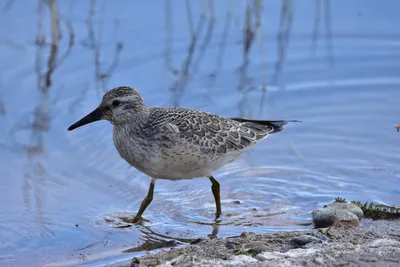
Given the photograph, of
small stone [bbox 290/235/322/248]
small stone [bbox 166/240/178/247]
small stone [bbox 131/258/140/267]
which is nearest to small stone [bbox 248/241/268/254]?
small stone [bbox 290/235/322/248]

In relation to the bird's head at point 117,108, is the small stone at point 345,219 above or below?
below

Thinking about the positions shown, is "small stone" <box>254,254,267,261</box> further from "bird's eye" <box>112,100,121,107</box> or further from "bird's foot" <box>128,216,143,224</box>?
"bird's eye" <box>112,100,121,107</box>

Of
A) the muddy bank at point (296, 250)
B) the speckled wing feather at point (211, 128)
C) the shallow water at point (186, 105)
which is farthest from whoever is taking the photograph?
the speckled wing feather at point (211, 128)

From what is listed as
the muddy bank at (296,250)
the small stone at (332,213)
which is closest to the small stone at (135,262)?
the muddy bank at (296,250)

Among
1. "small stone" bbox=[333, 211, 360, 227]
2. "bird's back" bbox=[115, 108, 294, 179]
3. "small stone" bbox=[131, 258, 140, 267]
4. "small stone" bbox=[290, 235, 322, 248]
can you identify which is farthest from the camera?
"bird's back" bbox=[115, 108, 294, 179]

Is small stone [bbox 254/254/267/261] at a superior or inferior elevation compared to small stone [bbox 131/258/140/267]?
superior

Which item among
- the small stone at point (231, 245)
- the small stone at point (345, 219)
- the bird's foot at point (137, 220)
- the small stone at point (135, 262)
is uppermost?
the small stone at point (345, 219)

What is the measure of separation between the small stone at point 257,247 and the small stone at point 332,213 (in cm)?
107

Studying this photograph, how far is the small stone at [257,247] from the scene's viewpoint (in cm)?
705

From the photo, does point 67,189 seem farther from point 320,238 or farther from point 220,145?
point 320,238

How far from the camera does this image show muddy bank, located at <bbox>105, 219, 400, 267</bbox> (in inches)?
267

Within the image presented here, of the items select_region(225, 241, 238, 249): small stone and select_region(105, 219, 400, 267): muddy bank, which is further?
select_region(225, 241, 238, 249): small stone

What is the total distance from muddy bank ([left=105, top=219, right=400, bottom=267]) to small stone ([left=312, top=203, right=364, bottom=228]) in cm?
34

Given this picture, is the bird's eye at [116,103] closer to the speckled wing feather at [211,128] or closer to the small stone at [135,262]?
the speckled wing feather at [211,128]
